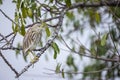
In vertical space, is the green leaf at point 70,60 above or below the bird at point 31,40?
below

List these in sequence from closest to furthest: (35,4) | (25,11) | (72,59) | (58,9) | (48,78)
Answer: (25,11) → (35,4) → (58,9) → (48,78) → (72,59)

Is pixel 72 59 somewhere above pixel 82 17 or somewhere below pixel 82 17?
below

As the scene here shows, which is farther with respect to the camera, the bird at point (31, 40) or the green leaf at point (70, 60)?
the green leaf at point (70, 60)

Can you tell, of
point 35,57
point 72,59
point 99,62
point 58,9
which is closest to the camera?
point 35,57

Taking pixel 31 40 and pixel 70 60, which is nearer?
pixel 31 40

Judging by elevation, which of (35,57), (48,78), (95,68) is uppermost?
(35,57)

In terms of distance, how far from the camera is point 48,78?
3.88 m

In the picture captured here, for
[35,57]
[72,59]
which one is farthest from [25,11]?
[72,59]

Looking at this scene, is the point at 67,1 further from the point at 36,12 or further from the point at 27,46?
the point at 27,46

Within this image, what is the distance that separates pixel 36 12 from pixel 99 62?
311 centimetres

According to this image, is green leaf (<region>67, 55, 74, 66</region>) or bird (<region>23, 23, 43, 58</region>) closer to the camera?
bird (<region>23, 23, 43, 58</region>)

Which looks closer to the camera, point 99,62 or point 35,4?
point 35,4

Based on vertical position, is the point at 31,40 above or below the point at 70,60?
above

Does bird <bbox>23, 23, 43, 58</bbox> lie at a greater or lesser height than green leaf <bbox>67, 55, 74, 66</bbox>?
greater
